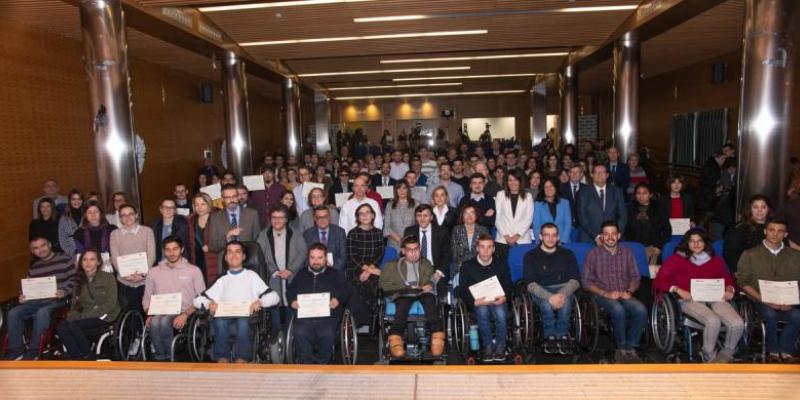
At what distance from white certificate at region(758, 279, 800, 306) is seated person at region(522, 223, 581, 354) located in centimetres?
151

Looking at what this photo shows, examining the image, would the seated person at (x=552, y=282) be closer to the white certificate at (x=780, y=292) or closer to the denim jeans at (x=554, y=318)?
the denim jeans at (x=554, y=318)

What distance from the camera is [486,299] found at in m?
4.89

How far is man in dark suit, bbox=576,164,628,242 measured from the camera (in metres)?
6.58

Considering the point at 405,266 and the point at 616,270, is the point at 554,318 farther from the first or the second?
the point at 405,266

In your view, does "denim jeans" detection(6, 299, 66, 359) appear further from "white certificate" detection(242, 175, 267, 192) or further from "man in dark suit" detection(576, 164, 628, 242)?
"man in dark suit" detection(576, 164, 628, 242)

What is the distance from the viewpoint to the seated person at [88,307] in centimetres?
473

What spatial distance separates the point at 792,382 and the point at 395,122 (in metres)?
24.4

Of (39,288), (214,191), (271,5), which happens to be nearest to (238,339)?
(39,288)

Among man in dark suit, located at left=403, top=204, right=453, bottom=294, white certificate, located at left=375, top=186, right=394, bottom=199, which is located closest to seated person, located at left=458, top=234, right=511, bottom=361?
man in dark suit, located at left=403, top=204, right=453, bottom=294

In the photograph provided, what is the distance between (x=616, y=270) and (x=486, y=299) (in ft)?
4.44

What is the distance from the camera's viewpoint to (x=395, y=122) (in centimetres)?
2561

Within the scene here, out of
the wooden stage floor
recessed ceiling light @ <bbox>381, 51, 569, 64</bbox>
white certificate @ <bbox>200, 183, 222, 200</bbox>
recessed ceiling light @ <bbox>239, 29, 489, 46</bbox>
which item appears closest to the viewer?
the wooden stage floor

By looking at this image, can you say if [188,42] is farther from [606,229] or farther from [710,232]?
[710,232]

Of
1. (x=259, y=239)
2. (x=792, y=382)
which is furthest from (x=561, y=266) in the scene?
(x=792, y=382)
